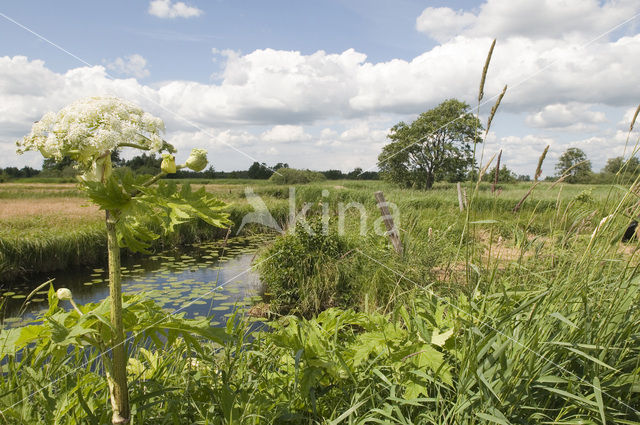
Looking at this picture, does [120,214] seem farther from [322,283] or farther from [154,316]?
[322,283]

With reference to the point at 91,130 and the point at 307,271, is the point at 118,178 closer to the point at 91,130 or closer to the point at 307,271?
the point at 91,130


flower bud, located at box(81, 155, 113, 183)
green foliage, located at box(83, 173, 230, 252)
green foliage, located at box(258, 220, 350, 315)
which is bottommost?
green foliage, located at box(258, 220, 350, 315)

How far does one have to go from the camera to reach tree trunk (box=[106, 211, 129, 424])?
121 cm

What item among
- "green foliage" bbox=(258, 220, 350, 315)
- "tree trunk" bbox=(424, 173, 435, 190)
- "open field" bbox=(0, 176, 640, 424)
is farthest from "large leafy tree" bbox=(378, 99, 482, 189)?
"open field" bbox=(0, 176, 640, 424)

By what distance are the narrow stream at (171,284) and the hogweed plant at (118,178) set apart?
398 cm

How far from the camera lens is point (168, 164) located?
1.21 meters

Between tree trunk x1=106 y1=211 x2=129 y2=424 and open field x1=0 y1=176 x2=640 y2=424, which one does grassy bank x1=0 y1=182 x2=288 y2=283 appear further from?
tree trunk x1=106 y1=211 x2=129 y2=424

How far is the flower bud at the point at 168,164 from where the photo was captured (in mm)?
1198

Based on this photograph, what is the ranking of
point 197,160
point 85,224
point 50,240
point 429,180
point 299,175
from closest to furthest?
point 197,160, point 50,240, point 85,224, point 299,175, point 429,180

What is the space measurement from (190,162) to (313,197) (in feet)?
37.4

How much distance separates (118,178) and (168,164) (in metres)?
0.17

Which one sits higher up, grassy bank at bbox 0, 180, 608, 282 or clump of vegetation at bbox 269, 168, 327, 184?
clump of vegetation at bbox 269, 168, 327, 184

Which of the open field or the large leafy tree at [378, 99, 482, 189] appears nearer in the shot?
the open field

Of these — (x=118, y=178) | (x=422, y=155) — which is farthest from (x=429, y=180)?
(x=118, y=178)
